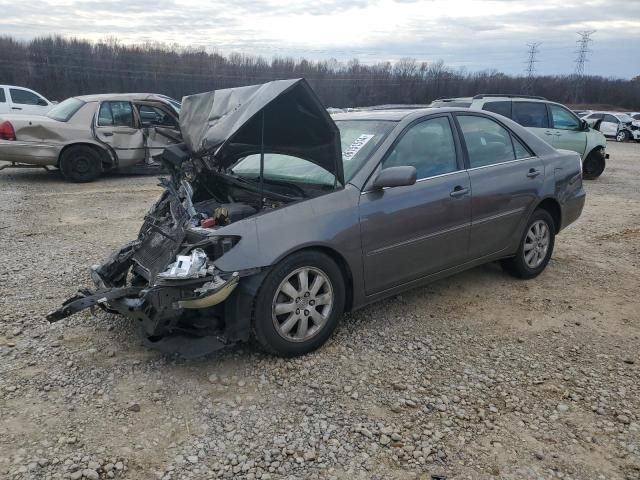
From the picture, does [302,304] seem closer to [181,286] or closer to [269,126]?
[181,286]

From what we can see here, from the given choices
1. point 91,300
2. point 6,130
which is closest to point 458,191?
point 91,300

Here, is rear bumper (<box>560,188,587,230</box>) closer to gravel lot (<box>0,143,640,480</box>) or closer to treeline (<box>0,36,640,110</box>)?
gravel lot (<box>0,143,640,480</box>)

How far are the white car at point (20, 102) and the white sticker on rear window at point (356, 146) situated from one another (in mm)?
14530

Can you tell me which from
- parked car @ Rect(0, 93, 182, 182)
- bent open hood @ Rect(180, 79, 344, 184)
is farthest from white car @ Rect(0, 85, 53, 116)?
bent open hood @ Rect(180, 79, 344, 184)

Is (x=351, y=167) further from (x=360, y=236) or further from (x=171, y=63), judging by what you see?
(x=171, y=63)

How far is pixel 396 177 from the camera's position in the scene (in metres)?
3.65

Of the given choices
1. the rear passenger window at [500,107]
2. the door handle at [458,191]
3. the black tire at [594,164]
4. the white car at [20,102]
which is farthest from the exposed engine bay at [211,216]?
the white car at [20,102]

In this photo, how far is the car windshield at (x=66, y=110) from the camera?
9.92m

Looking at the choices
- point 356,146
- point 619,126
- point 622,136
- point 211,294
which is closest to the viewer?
point 211,294

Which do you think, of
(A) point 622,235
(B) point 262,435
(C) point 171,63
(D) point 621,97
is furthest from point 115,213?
(D) point 621,97

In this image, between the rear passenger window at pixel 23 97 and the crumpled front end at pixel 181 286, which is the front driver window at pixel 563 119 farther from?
the rear passenger window at pixel 23 97

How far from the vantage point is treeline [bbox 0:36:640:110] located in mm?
47562

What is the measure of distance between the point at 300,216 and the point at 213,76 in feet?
178

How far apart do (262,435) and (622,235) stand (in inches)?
240
